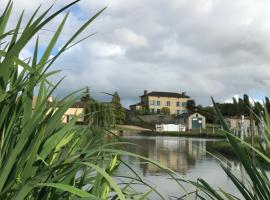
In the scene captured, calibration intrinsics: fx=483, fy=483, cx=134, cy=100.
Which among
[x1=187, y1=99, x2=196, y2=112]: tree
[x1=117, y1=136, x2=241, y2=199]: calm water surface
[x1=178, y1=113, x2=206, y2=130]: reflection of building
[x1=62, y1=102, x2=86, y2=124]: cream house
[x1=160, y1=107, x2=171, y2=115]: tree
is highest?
[x1=187, y1=99, x2=196, y2=112]: tree

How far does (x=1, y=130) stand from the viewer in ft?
4.57

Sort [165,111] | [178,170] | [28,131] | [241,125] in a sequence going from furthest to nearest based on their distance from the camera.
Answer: [165,111]
[178,170]
[241,125]
[28,131]

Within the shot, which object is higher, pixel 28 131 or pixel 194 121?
pixel 194 121

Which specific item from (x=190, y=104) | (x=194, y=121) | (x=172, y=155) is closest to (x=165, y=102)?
(x=190, y=104)

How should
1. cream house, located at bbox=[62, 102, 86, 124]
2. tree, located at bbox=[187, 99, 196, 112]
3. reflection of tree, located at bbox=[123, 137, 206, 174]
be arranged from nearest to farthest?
1. cream house, located at bbox=[62, 102, 86, 124]
2. reflection of tree, located at bbox=[123, 137, 206, 174]
3. tree, located at bbox=[187, 99, 196, 112]

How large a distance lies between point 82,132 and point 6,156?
2.14 ft

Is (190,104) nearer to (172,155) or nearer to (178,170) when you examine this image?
(172,155)

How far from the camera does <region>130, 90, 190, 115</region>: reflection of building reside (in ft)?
441

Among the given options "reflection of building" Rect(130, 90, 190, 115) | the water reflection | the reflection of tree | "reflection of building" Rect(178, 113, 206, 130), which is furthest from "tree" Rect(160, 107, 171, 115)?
the reflection of tree

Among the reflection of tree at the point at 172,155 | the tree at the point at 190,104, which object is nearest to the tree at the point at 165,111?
the tree at the point at 190,104

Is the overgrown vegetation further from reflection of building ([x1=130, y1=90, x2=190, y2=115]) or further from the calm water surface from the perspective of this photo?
reflection of building ([x1=130, y1=90, x2=190, y2=115])

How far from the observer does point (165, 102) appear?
447 ft

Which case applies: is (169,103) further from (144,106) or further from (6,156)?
(6,156)

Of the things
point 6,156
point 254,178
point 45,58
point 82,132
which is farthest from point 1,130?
point 254,178
